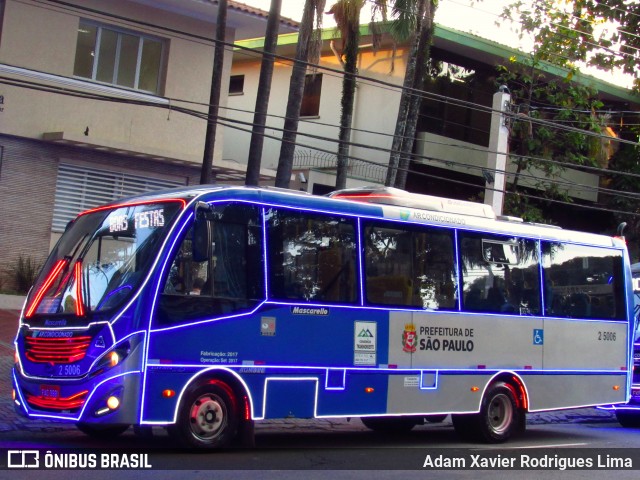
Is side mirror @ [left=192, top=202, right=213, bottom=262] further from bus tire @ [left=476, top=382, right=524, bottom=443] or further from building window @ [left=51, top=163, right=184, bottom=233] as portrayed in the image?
building window @ [left=51, top=163, right=184, bottom=233]

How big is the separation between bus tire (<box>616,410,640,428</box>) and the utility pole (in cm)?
560

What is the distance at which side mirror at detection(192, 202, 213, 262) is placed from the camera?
9859mm

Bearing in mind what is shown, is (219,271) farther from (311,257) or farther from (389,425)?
(389,425)

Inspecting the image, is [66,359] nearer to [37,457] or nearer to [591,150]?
[37,457]

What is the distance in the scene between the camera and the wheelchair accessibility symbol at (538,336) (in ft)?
44.2

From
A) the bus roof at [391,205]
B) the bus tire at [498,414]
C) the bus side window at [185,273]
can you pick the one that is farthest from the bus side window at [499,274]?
the bus side window at [185,273]

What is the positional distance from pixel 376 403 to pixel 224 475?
3.18m

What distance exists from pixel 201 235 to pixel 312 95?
20.4 m

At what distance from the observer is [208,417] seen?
32.9ft

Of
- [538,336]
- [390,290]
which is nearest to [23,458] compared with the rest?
[390,290]

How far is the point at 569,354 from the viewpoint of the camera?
14.0 meters

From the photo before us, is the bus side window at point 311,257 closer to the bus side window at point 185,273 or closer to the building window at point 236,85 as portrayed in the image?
the bus side window at point 185,273

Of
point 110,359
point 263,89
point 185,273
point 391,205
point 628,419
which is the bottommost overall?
point 628,419

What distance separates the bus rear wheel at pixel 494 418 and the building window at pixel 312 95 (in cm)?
1785
